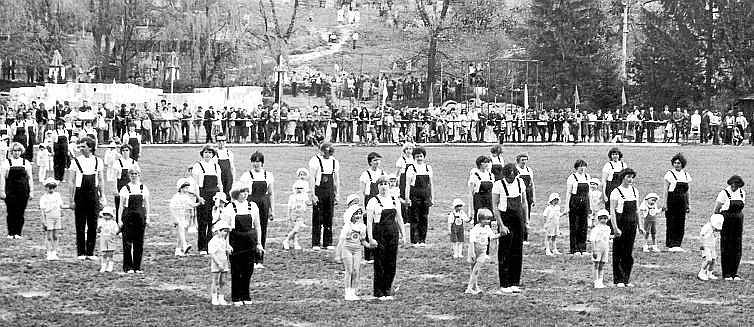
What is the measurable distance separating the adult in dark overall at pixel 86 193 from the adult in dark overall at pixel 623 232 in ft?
24.6

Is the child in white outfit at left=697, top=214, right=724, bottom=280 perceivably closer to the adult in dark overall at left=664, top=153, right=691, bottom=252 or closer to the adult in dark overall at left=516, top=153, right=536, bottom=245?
the adult in dark overall at left=664, top=153, right=691, bottom=252

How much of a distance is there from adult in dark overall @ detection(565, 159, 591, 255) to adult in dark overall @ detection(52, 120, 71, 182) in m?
14.6

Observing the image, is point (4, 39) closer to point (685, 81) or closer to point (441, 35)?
point (441, 35)

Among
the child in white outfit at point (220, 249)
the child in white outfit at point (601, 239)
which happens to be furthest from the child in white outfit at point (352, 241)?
the child in white outfit at point (601, 239)

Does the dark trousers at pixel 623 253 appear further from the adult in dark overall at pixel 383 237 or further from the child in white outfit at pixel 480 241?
the adult in dark overall at pixel 383 237

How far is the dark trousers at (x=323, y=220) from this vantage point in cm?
1794

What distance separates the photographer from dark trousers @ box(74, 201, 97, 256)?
16938 millimetres

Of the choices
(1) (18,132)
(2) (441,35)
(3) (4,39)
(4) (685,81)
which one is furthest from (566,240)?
(2) (441,35)

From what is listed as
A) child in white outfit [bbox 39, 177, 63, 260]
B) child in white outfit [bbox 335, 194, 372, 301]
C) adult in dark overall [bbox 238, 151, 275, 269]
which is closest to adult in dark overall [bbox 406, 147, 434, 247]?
adult in dark overall [bbox 238, 151, 275, 269]

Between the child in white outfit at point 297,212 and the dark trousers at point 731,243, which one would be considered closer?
the dark trousers at point 731,243

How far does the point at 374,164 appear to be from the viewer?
56.9ft

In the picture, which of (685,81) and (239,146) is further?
(685,81)

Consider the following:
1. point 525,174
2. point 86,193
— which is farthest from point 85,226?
point 525,174

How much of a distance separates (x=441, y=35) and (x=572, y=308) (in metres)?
57.7
